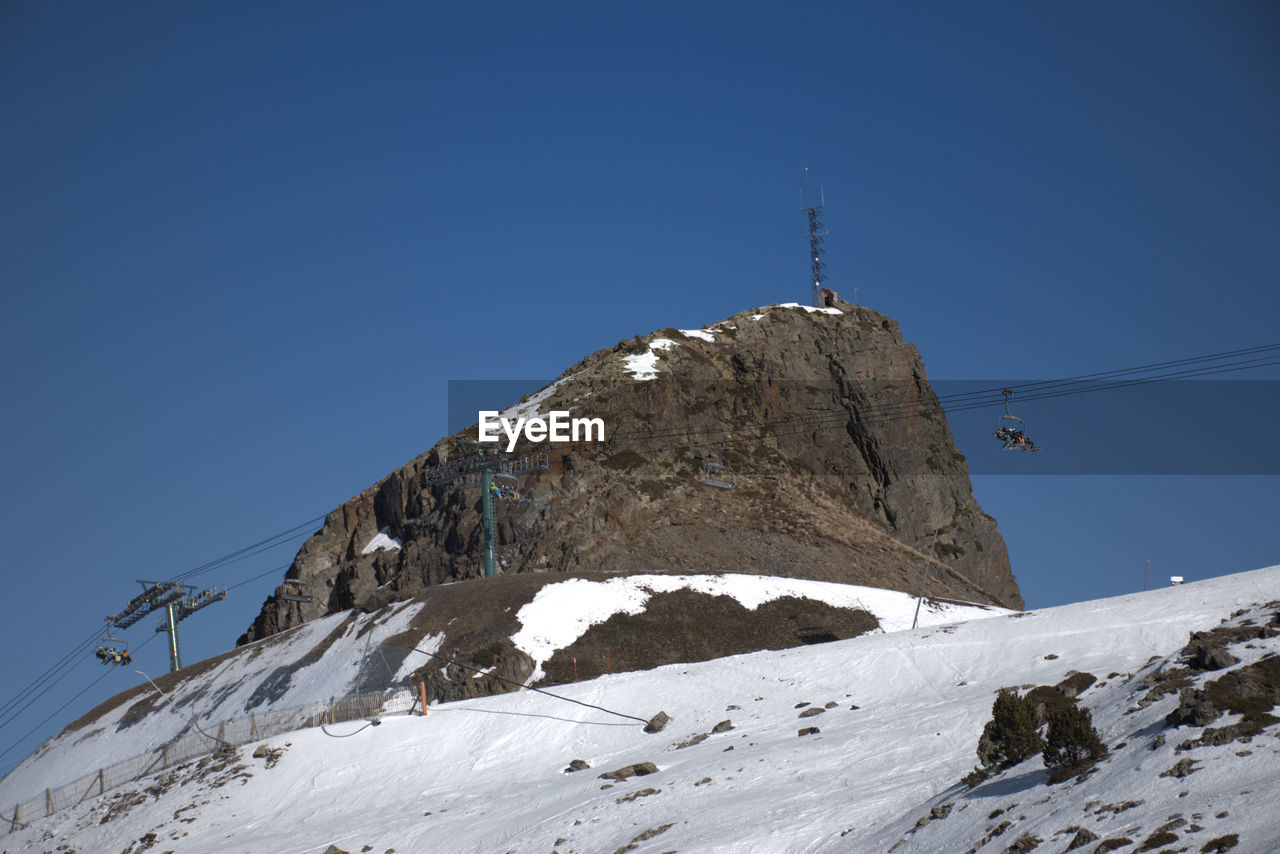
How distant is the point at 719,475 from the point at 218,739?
50.3m

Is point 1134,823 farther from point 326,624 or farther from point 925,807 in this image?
point 326,624

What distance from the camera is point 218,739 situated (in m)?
57.6

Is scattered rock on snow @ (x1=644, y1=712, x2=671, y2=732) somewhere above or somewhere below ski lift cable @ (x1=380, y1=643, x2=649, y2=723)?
below

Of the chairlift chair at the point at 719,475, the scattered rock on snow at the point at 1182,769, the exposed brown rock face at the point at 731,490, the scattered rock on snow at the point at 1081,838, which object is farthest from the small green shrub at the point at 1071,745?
the exposed brown rock face at the point at 731,490

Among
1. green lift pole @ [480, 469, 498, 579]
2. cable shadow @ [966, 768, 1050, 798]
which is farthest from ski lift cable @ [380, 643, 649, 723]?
cable shadow @ [966, 768, 1050, 798]

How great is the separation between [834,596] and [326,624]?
33.5m

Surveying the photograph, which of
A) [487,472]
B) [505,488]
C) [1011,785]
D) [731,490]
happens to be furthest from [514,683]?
[731,490]

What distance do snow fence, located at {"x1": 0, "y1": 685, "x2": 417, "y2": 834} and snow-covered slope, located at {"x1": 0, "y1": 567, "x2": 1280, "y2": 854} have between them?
1.50 m

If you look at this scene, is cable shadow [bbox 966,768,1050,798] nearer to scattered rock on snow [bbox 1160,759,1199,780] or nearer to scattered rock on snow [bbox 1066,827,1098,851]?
scattered rock on snow [bbox 1160,759,1199,780]

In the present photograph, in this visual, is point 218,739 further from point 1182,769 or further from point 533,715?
point 1182,769

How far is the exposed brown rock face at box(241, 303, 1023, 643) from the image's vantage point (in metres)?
90.8

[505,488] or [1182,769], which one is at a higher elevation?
[505,488]

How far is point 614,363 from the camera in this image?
116 meters

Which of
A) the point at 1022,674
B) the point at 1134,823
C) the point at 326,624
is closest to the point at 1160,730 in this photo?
the point at 1134,823
